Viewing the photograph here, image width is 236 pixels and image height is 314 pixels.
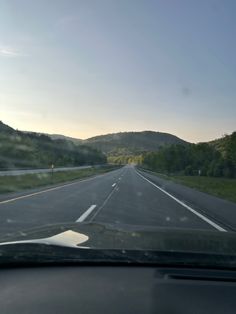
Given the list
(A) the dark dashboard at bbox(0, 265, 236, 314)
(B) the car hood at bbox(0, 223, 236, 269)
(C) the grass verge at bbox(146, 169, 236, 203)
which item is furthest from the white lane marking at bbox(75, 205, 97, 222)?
(A) the dark dashboard at bbox(0, 265, 236, 314)

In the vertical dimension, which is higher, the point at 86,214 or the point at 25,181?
the point at 25,181

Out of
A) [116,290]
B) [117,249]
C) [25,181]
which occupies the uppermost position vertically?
[117,249]

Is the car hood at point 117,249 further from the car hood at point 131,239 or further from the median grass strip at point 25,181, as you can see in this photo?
the median grass strip at point 25,181

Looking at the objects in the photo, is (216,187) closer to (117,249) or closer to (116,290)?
(117,249)

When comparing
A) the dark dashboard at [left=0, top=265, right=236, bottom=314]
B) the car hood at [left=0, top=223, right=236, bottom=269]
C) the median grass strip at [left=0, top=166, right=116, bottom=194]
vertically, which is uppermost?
the car hood at [left=0, top=223, right=236, bottom=269]

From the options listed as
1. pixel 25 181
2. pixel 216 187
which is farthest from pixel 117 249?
pixel 216 187

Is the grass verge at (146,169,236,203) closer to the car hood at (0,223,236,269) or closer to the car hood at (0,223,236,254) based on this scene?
the car hood at (0,223,236,254)

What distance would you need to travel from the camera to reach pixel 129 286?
310cm

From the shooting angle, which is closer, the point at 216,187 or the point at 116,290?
the point at 116,290

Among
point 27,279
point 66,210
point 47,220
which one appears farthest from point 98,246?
point 66,210

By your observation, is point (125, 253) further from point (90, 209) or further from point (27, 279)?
point (90, 209)

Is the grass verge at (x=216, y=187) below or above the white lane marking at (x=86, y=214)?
above

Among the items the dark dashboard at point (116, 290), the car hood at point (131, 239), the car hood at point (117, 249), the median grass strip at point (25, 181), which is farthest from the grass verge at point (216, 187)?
the dark dashboard at point (116, 290)

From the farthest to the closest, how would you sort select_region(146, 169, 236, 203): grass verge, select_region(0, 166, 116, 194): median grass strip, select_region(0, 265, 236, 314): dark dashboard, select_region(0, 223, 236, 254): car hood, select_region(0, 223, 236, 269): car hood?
select_region(0, 166, 116, 194): median grass strip, select_region(146, 169, 236, 203): grass verge, select_region(0, 223, 236, 254): car hood, select_region(0, 223, 236, 269): car hood, select_region(0, 265, 236, 314): dark dashboard
